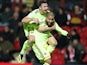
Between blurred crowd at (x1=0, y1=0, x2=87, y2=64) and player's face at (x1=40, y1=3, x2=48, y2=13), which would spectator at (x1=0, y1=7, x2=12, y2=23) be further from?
player's face at (x1=40, y1=3, x2=48, y2=13)

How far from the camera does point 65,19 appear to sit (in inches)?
704

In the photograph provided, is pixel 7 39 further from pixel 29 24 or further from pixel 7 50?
pixel 29 24

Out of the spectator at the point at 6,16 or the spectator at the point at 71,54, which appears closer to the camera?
the spectator at the point at 71,54

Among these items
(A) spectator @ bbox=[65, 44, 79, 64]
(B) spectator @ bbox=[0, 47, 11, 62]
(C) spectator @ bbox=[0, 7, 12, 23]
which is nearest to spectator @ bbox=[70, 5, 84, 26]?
(A) spectator @ bbox=[65, 44, 79, 64]

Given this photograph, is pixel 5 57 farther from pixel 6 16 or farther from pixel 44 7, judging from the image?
pixel 44 7

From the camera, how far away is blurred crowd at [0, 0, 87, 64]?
695 inches

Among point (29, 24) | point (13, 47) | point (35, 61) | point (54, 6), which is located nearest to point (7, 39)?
point (13, 47)

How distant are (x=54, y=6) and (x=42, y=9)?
7083 mm

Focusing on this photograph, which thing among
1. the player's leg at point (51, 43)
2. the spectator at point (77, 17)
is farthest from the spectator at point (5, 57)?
the player's leg at point (51, 43)

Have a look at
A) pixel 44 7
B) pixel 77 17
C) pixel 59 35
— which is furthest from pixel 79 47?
pixel 44 7

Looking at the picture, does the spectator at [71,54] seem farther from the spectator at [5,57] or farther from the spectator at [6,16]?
the spectator at [6,16]

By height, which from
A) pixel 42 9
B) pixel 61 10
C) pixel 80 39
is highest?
pixel 42 9

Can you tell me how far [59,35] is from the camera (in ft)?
56.8

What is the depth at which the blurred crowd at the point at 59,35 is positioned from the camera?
57.9 ft
